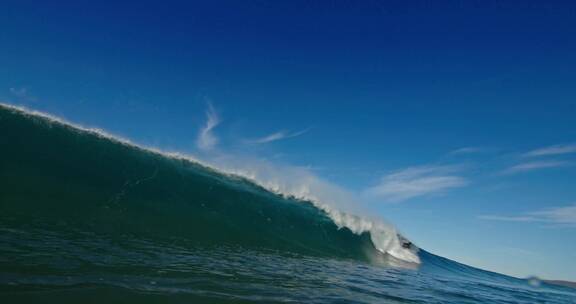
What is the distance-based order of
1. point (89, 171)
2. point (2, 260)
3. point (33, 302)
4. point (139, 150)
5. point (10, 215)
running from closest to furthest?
point (33, 302)
point (2, 260)
point (10, 215)
point (89, 171)
point (139, 150)

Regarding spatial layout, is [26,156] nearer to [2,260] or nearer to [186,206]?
[186,206]

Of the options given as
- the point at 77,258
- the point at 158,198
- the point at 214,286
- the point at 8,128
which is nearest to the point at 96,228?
the point at 77,258

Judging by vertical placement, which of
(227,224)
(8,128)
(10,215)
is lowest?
(10,215)

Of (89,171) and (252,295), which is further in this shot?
(89,171)

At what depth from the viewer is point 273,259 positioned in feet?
32.5

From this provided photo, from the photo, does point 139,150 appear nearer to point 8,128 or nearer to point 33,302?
point 8,128

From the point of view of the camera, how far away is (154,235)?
9000mm

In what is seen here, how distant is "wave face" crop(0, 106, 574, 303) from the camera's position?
5.11 meters


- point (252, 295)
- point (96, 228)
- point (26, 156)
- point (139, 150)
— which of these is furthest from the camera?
point (139, 150)

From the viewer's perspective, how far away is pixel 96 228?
8.06 metres

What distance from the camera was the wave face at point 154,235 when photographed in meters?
5.11

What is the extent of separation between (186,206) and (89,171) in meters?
3.47

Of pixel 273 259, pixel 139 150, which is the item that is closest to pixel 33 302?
pixel 273 259

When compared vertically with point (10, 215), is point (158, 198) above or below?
above
